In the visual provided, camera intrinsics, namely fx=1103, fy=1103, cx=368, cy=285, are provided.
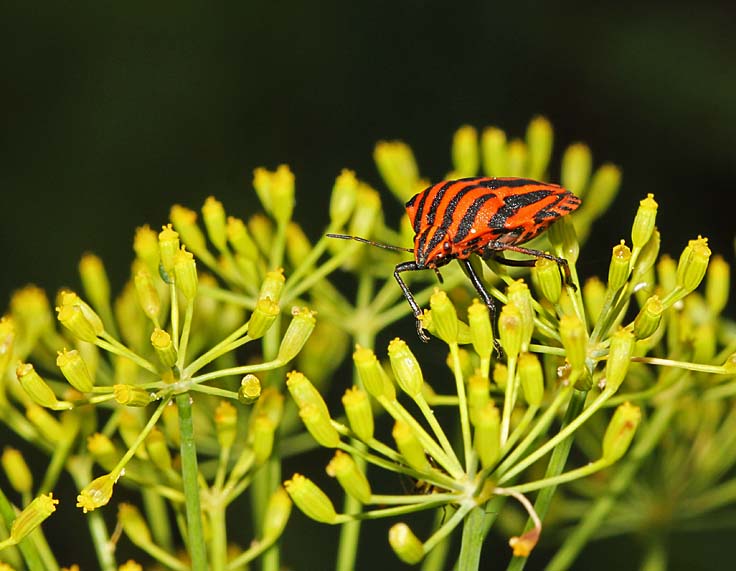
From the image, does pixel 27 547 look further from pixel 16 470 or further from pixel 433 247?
pixel 433 247

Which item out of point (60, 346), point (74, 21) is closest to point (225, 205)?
point (74, 21)

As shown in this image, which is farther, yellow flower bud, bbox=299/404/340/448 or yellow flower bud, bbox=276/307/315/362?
yellow flower bud, bbox=276/307/315/362

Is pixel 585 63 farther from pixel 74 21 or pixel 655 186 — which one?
pixel 74 21

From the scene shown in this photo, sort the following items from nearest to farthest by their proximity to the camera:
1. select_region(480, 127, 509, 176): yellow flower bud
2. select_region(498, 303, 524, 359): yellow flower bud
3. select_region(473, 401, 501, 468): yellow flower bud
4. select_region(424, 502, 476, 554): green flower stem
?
select_region(473, 401, 501, 468): yellow flower bud → select_region(424, 502, 476, 554): green flower stem → select_region(498, 303, 524, 359): yellow flower bud → select_region(480, 127, 509, 176): yellow flower bud

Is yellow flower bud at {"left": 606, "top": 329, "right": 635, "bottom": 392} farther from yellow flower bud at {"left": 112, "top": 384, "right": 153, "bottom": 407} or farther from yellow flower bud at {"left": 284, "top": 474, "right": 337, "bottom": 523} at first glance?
yellow flower bud at {"left": 112, "top": 384, "right": 153, "bottom": 407}

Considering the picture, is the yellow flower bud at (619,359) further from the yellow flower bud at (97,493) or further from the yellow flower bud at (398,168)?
the yellow flower bud at (398,168)

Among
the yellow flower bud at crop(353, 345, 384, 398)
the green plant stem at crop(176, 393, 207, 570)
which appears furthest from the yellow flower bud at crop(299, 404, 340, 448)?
the green plant stem at crop(176, 393, 207, 570)

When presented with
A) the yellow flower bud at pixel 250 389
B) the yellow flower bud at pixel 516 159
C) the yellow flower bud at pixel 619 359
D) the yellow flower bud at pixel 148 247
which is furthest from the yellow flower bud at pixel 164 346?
the yellow flower bud at pixel 516 159
